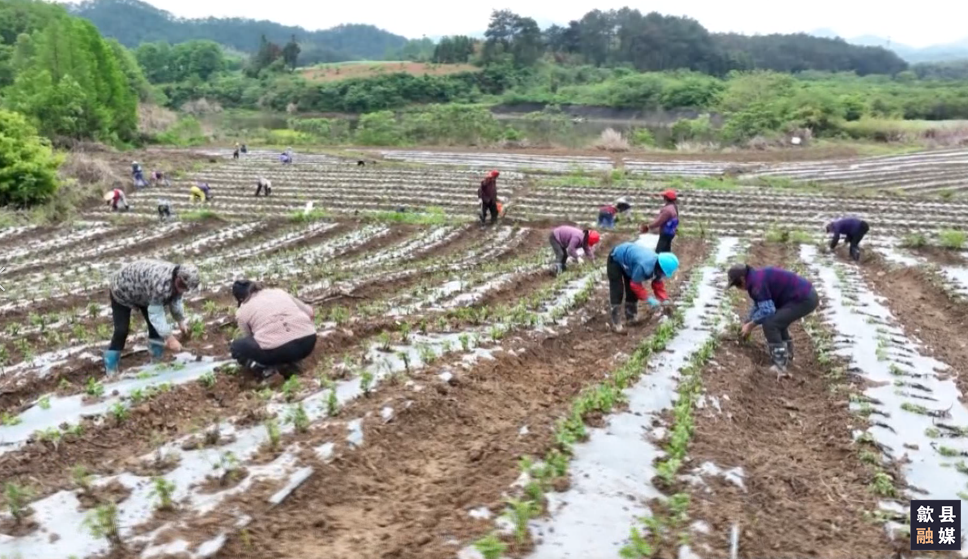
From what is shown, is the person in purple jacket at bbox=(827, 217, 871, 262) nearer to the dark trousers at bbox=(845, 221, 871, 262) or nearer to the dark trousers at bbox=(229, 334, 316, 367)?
the dark trousers at bbox=(845, 221, 871, 262)

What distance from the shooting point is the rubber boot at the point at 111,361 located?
275 inches

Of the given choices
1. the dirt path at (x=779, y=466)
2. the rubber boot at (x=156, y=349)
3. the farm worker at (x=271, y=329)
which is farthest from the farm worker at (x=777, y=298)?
the rubber boot at (x=156, y=349)

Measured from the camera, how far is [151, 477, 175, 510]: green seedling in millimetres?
4480

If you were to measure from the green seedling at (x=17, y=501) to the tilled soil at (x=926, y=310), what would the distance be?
7.46m

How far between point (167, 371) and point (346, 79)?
251 feet

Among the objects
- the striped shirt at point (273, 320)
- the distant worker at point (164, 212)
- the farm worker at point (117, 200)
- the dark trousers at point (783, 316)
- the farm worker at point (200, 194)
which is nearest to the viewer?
the striped shirt at point (273, 320)

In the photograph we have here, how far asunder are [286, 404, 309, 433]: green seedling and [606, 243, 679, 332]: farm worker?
4.15 metres

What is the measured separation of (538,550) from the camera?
Result: 13.6 ft

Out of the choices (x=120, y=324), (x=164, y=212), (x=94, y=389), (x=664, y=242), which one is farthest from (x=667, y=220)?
(x=164, y=212)

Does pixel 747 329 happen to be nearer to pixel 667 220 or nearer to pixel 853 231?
pixel 667 220

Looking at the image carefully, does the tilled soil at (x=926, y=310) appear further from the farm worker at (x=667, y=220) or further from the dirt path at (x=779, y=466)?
the farm worker at (x=667, y=220)

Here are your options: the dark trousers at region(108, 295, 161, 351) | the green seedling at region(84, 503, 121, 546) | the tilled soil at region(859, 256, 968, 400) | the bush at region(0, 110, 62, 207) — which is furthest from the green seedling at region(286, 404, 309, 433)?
the bush at region(0, 110, 62, 207)

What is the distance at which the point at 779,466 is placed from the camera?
548 cm

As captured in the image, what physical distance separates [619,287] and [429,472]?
4.24 metres
